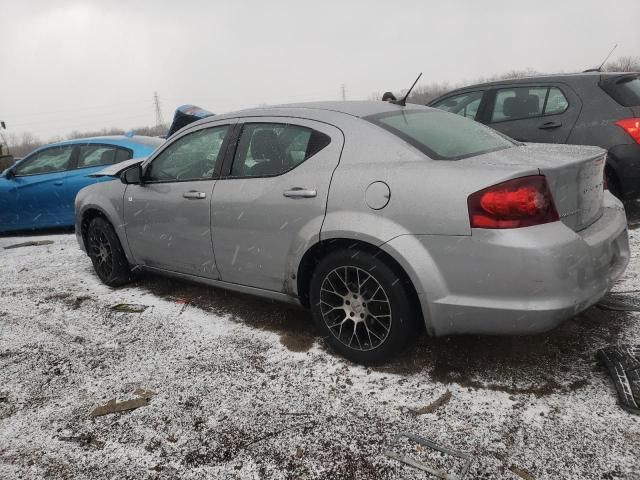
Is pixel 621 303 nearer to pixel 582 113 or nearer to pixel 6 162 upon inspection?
pixel 582 113

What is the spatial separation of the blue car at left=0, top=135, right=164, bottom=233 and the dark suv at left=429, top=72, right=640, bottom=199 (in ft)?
15.4

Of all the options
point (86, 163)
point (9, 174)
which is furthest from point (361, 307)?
point (9, 174)

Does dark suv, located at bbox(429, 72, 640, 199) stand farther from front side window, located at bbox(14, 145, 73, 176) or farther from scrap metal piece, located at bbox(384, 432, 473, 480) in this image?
front side window, located at bbox(14, 145, 73, 176)

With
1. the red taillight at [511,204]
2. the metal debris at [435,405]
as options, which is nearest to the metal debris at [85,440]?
the metal debris at [435,405]

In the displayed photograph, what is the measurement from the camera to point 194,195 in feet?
11.6

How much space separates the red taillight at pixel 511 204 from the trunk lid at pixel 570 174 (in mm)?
109

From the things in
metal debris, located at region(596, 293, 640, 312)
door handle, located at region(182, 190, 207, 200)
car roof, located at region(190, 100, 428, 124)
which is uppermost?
car roof, located at region(190, 100, 428, 124)

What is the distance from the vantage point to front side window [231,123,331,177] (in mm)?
3035

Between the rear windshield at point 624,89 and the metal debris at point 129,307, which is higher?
the rear windshield at point 624,89

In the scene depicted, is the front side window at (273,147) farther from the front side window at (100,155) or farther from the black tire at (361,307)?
the front side window at (100,155)

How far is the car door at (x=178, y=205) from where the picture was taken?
3.54m

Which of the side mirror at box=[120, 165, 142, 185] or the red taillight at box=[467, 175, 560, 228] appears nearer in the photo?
the red taillight at box=[467, 175, 560, 228]

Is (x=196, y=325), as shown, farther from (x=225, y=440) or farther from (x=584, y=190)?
(x=584, y=190)

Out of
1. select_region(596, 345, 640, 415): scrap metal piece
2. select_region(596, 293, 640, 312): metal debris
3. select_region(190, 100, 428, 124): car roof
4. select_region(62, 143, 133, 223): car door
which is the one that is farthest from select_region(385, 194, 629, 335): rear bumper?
select_region(62, 143, 133, 223): car door
